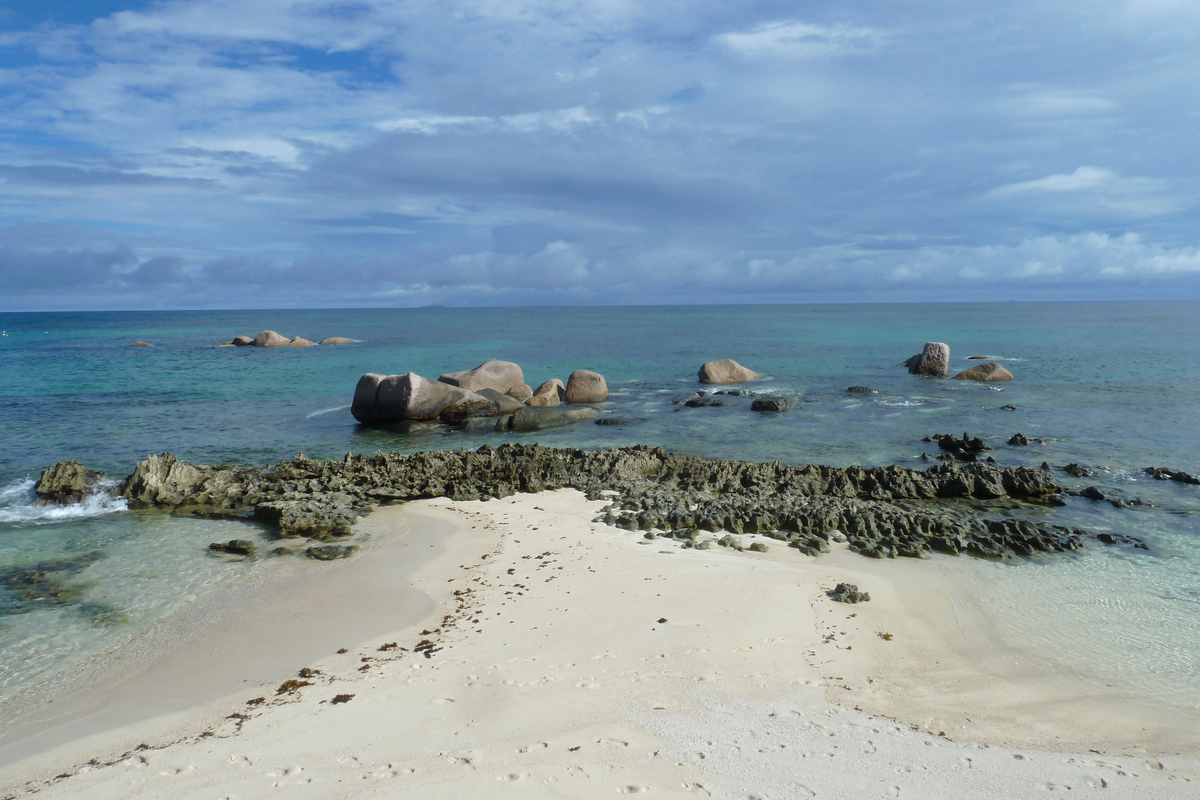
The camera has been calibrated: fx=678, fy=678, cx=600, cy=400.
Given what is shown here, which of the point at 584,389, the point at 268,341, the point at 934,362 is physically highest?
the point at 268,341

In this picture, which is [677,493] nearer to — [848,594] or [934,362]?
[848,594]

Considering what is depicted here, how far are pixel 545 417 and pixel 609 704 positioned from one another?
17.1m

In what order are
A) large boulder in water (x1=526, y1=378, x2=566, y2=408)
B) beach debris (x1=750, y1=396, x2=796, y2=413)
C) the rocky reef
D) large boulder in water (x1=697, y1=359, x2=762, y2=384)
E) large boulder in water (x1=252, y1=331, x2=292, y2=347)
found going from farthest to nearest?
large boulder in water (x1=252, y1=331, x2=292, y2=347) → large boulder in water (x1=697, y1=359, x2=762, y2=384) → large boulder in water (x1=526, y1=378, x2=566, y2=408) → beach debris (x1=750, y1=396, x2=796, y2=413) → the rocky reef

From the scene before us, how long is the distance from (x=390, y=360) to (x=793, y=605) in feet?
159

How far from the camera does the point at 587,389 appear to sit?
28.2 metres

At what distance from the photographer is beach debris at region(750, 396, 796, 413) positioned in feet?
83.2

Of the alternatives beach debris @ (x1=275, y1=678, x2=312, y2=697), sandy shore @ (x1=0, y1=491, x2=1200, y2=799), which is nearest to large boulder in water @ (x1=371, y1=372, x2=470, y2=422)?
sandy shore @ (x1=0, y1=491, x2=1200, y2=799)

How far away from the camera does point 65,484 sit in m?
14.6

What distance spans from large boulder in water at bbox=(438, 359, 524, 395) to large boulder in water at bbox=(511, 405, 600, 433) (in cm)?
379

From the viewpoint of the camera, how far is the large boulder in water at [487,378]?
26.9m

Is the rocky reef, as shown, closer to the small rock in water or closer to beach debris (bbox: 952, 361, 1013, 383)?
the small rock in water

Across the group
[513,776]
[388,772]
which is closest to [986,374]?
[513,776]

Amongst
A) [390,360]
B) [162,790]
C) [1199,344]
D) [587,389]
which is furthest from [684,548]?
[1199,344]

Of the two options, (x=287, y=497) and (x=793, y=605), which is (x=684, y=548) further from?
(x=287, y=497)
